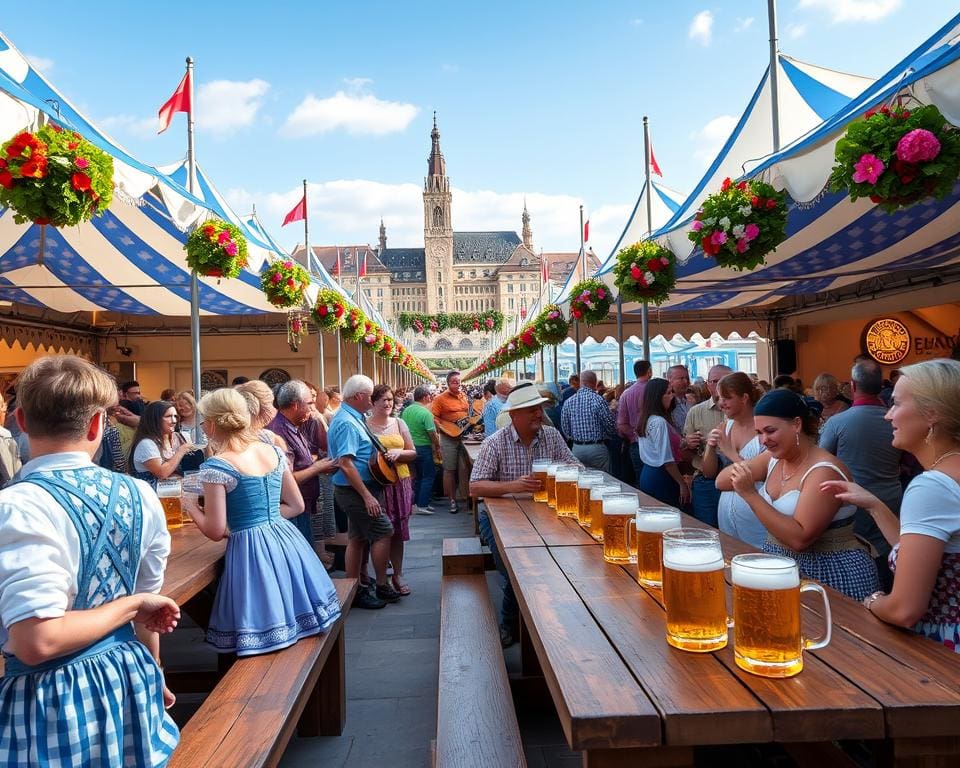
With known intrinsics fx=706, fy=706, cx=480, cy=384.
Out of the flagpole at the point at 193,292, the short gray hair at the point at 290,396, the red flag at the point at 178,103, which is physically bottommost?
the short gray hair at the point at 290,396

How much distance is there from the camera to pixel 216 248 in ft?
14.0

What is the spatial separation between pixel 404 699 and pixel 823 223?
4815 millimetres

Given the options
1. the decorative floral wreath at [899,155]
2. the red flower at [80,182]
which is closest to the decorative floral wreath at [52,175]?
the red flower at [80,182]

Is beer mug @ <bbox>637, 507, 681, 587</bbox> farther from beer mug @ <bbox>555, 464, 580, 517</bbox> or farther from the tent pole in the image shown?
the tent pole

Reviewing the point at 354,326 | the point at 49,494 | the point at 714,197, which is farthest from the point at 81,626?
the point at 354,326

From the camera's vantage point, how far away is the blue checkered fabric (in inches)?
47.3

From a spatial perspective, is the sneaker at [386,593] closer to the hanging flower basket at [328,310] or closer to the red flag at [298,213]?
the hanging flower basket at [328,310]

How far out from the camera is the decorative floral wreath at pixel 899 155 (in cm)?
220

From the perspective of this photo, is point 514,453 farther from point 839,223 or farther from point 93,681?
point 839,223

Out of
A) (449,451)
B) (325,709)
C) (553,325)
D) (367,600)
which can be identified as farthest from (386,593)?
(553,325)

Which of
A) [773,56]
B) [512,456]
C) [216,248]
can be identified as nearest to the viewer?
[512,456]

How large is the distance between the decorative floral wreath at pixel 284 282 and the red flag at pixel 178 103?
1721mm

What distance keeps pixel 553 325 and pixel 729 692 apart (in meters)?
8.54

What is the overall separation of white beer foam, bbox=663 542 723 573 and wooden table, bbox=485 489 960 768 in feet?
0.51
